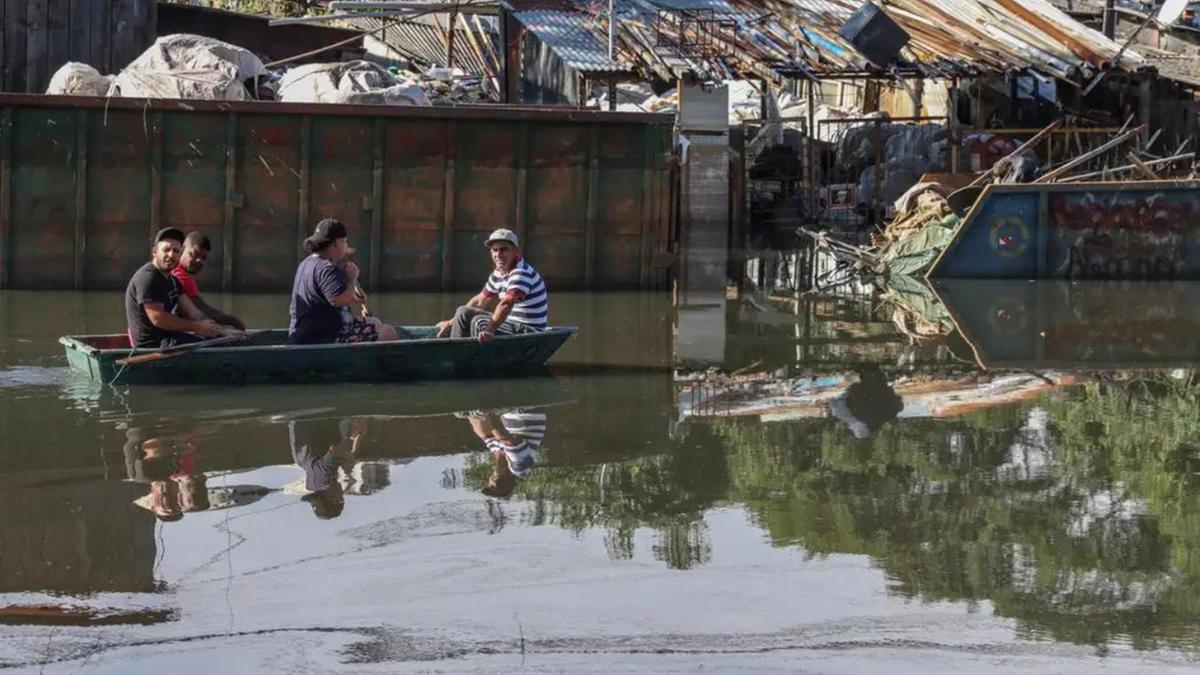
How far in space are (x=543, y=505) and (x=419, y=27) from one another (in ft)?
74.5

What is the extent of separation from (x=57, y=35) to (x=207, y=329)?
1190 centimetres

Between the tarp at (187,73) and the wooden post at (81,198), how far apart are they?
0.59m

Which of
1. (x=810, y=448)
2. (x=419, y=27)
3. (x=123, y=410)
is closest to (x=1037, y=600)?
(x=810, y=448)

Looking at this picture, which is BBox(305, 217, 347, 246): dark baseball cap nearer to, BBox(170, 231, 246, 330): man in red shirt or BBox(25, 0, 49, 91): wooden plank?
BBox(170, 231, 246, 330): man in red shirt

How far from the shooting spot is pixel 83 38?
70.5ft

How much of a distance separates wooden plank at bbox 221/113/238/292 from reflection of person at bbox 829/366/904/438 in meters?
7.59

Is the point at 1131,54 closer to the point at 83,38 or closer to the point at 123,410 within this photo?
the point at 83,38

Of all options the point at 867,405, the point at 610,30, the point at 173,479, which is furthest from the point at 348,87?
the point at 173,479

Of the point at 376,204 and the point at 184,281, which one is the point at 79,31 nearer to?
the point at 376,204

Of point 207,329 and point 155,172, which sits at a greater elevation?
point 155,172

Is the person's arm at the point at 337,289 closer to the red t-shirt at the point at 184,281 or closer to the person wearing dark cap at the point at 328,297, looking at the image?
the person wearing dark cap at the point at 328,297

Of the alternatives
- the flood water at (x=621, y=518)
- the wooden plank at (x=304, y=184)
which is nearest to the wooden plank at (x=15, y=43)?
the wooden plank at (x=304, y=184)

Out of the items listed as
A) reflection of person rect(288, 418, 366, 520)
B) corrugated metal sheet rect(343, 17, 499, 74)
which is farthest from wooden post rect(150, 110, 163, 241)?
corrugated metal sheet rect(343, 17, 499, 74)

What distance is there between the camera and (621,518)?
7.69 metres
